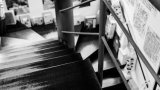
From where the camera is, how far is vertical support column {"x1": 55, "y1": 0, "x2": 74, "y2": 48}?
3057 millimetres

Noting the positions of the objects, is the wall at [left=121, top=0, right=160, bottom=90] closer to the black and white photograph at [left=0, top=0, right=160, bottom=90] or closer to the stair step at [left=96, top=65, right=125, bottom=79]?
the black and white photograph at [left=0, top=0, right=160, bottom=90]

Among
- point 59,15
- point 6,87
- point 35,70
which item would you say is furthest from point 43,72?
point 59,15

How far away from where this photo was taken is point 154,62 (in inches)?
121

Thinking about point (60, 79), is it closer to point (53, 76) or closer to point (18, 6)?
point (53, 76)

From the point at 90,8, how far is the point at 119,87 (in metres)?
2.15

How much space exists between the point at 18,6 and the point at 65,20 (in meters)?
2.65

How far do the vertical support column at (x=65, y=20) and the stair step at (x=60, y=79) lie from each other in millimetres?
1016

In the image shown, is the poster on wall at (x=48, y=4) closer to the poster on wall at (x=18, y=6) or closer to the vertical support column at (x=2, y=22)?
the poster on wall at (x=18, y=6)

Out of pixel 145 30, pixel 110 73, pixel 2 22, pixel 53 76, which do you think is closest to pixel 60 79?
pixel 53 76

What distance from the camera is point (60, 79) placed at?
2.04 meters

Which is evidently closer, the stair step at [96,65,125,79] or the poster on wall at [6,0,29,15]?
the stair step at [96,65,125,79]

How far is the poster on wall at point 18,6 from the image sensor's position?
5.42 m

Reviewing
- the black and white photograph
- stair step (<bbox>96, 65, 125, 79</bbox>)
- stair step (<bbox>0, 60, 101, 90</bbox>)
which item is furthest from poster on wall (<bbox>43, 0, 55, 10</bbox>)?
stair step (<bbox>0, 60, 101, 90</bbox>)

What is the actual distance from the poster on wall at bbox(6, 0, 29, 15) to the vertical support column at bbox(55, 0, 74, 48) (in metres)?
2.44
